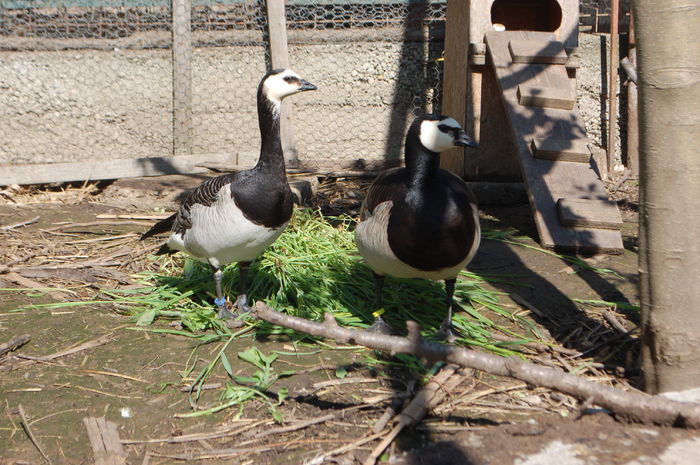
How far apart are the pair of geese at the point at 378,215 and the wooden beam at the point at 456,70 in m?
2.58

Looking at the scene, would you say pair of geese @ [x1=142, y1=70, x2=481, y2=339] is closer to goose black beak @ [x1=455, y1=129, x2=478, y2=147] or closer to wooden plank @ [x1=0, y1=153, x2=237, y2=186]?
goose black beak @ [x1=455, y1=129, x2=478, y2=147]

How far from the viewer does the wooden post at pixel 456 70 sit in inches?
264

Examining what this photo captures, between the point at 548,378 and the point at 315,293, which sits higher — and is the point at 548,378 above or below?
above

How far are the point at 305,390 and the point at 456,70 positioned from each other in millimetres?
4589

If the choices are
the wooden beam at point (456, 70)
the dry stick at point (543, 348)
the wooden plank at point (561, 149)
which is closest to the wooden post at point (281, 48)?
the wooden beam at point (456, 70)

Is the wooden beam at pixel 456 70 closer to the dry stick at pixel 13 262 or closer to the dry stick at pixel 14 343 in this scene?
the dry stick at pixel 13 262

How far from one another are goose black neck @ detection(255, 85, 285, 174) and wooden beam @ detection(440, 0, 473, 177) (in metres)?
2.88

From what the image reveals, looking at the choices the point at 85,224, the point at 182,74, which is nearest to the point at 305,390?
the point at 85,224

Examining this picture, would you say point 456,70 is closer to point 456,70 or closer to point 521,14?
point 456,70

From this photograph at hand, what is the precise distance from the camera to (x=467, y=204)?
380 centimetres

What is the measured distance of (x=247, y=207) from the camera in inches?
162

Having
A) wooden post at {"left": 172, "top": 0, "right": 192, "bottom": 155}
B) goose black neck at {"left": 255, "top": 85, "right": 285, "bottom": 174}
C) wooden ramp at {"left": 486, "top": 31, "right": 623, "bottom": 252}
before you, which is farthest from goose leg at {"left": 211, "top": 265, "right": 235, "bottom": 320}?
wooden post at {"left": 172, "top": 0, "right": 192, "bottom": 155}

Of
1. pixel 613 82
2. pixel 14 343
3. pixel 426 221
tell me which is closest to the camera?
pixel 426 221

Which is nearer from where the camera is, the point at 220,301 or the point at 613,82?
the point at 220,301
